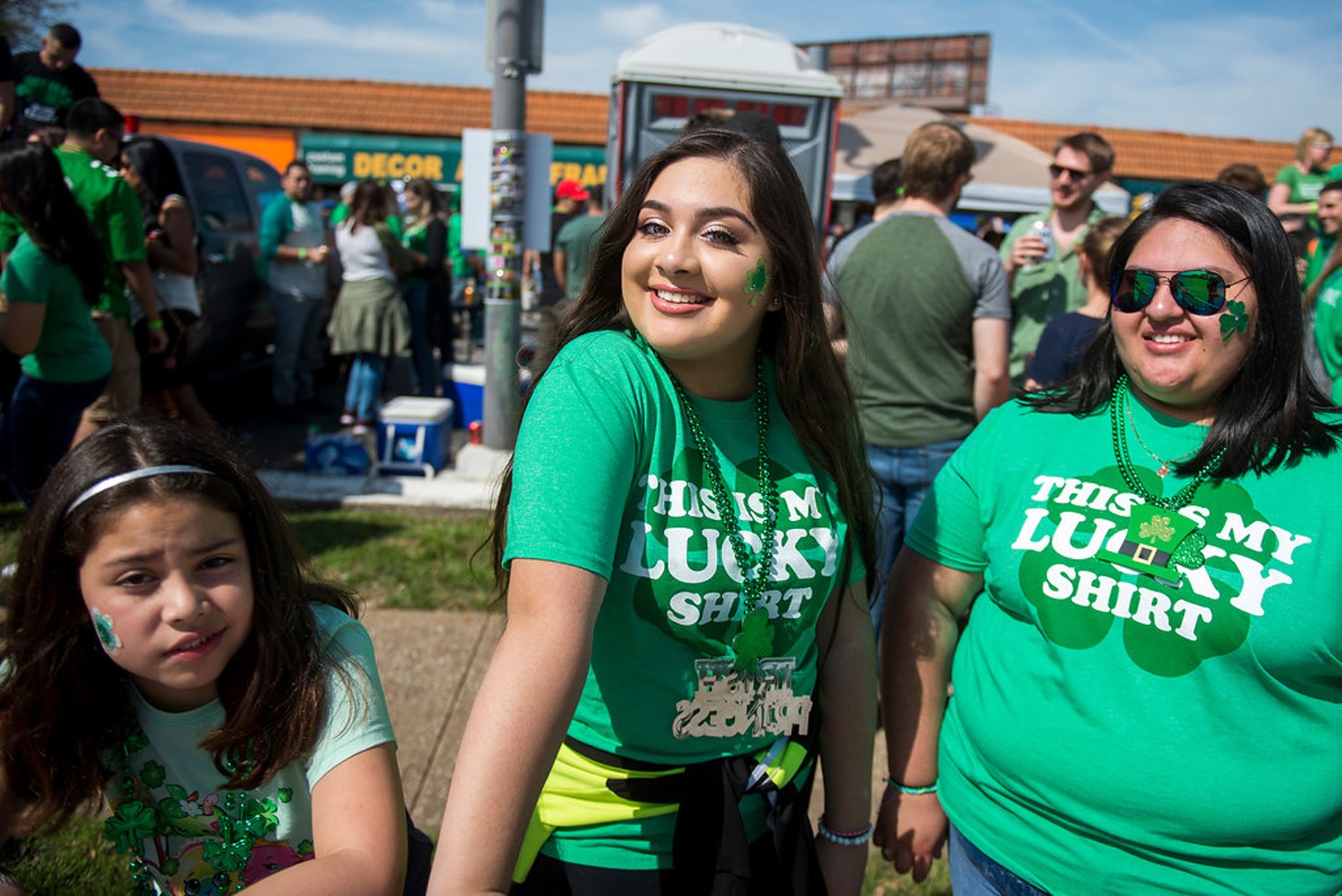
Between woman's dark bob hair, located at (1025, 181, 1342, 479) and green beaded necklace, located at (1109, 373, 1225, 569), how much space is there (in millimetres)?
13

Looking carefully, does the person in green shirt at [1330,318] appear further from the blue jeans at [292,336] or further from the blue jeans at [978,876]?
the blue jeans at [292,336]

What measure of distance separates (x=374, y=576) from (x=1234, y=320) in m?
3.78

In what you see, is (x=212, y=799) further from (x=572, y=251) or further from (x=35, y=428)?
(x=572, y=251)

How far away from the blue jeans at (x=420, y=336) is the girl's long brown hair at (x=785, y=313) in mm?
6661

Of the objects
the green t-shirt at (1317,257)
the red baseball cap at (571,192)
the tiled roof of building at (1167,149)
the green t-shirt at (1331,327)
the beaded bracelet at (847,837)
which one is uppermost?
the tiled roof of building at (1167,149)

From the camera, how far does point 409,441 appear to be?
5.77 meters


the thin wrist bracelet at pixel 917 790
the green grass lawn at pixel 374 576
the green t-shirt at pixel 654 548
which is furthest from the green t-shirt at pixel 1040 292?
the green t-shirt at pixel 654 548

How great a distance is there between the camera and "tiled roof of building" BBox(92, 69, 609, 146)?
2020 centimetres

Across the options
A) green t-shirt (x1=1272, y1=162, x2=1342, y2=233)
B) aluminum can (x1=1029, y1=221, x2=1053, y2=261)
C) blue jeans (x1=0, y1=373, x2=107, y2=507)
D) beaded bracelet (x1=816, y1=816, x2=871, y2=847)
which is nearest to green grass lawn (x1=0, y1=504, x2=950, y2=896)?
blue jeans (x1=0, y1=373, x2=107, y2=507)

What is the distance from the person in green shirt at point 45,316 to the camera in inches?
147

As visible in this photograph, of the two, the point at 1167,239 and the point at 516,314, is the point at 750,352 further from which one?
the point at 516,314

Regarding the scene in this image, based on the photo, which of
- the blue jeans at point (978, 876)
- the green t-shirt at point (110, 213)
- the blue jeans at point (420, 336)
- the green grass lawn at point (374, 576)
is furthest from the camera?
the blue jeans at point (420, 336)

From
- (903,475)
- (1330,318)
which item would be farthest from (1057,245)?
(903,475)

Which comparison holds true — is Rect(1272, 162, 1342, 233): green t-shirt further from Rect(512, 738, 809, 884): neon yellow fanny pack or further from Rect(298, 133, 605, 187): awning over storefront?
Rect(298, 133, 605, 187): awning over storefront
